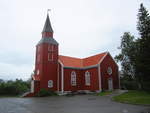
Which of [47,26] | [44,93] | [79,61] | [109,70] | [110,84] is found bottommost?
[44,93]

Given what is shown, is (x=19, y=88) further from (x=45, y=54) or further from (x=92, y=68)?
(x=92, y=68)

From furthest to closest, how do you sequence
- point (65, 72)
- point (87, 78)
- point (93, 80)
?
point (87, 78) → point (65, 72) → point (93, 80)

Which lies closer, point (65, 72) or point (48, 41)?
point (65, 72)

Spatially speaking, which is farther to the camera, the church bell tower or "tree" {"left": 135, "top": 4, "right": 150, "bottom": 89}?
the church bell tower

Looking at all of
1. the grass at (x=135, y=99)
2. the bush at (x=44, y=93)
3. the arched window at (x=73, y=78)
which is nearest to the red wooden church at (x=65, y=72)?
the arched window at (x=73, y=78)

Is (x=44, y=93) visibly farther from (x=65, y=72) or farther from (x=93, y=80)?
(x=93, y=80)

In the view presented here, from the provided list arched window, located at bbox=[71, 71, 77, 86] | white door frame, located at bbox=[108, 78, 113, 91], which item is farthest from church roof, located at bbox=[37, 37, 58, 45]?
white door frame, located at bbox=[108, 78, 113, 91]

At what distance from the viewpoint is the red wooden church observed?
95.1 ft

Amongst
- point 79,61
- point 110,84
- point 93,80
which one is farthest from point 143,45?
point 79,61

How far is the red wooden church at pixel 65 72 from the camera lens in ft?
95.1

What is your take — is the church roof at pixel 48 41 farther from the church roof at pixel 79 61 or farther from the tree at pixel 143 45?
the tree at pixel 143 45

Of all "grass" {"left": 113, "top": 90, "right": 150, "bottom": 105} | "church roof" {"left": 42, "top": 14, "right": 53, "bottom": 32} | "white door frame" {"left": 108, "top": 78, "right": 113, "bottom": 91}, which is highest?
"church roof" {"left": 42, "top": 14, "right": 53, "bottom": 32}

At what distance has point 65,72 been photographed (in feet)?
99.5

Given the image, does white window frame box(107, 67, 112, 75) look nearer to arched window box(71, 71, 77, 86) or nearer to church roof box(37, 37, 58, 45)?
arched window box(71, 71, 77, 86)
